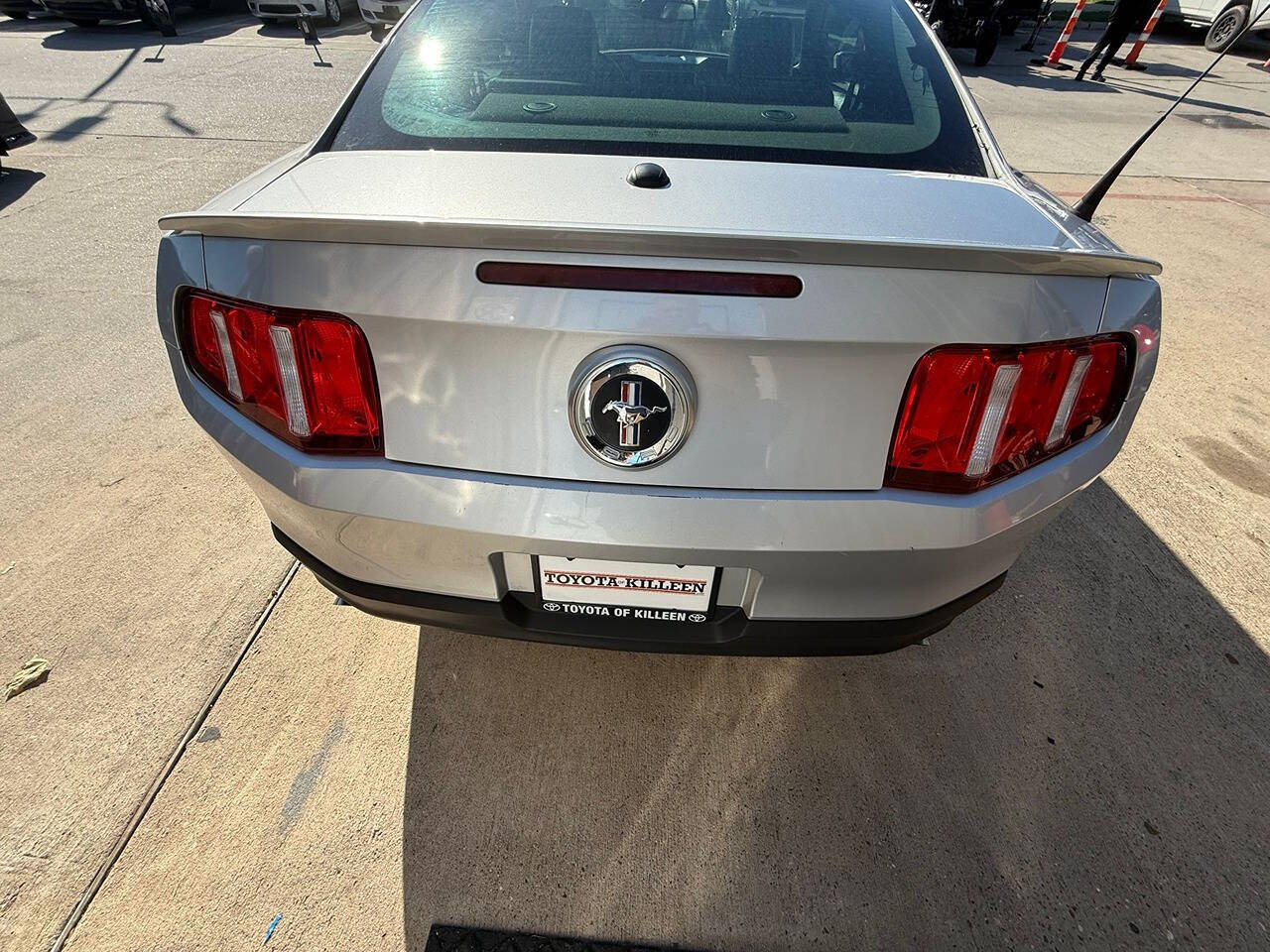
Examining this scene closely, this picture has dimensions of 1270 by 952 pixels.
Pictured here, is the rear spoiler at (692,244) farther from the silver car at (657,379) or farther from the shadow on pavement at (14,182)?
the shadow on pavement at (14,182)

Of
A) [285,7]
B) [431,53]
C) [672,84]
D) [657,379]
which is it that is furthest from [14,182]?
[285,7]

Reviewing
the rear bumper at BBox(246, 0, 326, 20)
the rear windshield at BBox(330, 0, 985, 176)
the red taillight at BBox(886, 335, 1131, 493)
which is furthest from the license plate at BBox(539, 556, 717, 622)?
the rear bumper at BBox(246, 0, 326, 20)

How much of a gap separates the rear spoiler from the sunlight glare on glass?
3.36ft

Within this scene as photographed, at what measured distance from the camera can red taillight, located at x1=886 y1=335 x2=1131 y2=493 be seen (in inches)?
47.3

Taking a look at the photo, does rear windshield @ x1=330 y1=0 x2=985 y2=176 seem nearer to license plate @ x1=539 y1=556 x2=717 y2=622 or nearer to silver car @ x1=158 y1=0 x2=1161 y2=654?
silver car @ x1=158 y1=0 x2=1161 y2=654

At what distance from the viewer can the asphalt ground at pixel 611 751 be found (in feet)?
4.94

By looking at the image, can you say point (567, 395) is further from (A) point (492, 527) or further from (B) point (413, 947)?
(B) point (413, 947)

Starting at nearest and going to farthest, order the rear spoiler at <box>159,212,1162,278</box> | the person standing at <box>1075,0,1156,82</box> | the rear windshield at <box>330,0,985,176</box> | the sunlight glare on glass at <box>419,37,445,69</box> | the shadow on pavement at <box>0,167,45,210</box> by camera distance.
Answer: the rear spoiler at <box>159,212,1162,278</box> → the rear windshield at <box>330,0,985,176</box> → the sunlight glare on glass at <box>419,37,445,69</box> → the shadow on pavement at <box>0,167,45,210</box> → the person standing at <box>1075,0,1156,82</box>

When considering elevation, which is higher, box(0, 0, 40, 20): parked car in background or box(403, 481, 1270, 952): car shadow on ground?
box(0, 0, 40, 20): parked car in background

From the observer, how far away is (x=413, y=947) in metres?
1.43

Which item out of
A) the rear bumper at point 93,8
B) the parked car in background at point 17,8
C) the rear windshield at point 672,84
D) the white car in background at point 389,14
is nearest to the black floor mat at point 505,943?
the rear windshield at point 672,84

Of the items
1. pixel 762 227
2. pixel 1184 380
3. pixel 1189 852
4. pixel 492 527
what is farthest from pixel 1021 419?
pixel 1184 380

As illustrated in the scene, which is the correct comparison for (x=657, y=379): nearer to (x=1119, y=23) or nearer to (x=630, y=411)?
(x=630, y=411)

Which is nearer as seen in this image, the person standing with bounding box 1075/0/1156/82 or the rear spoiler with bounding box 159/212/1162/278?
the rear spoiler with bounding box 159/212/1162/278
